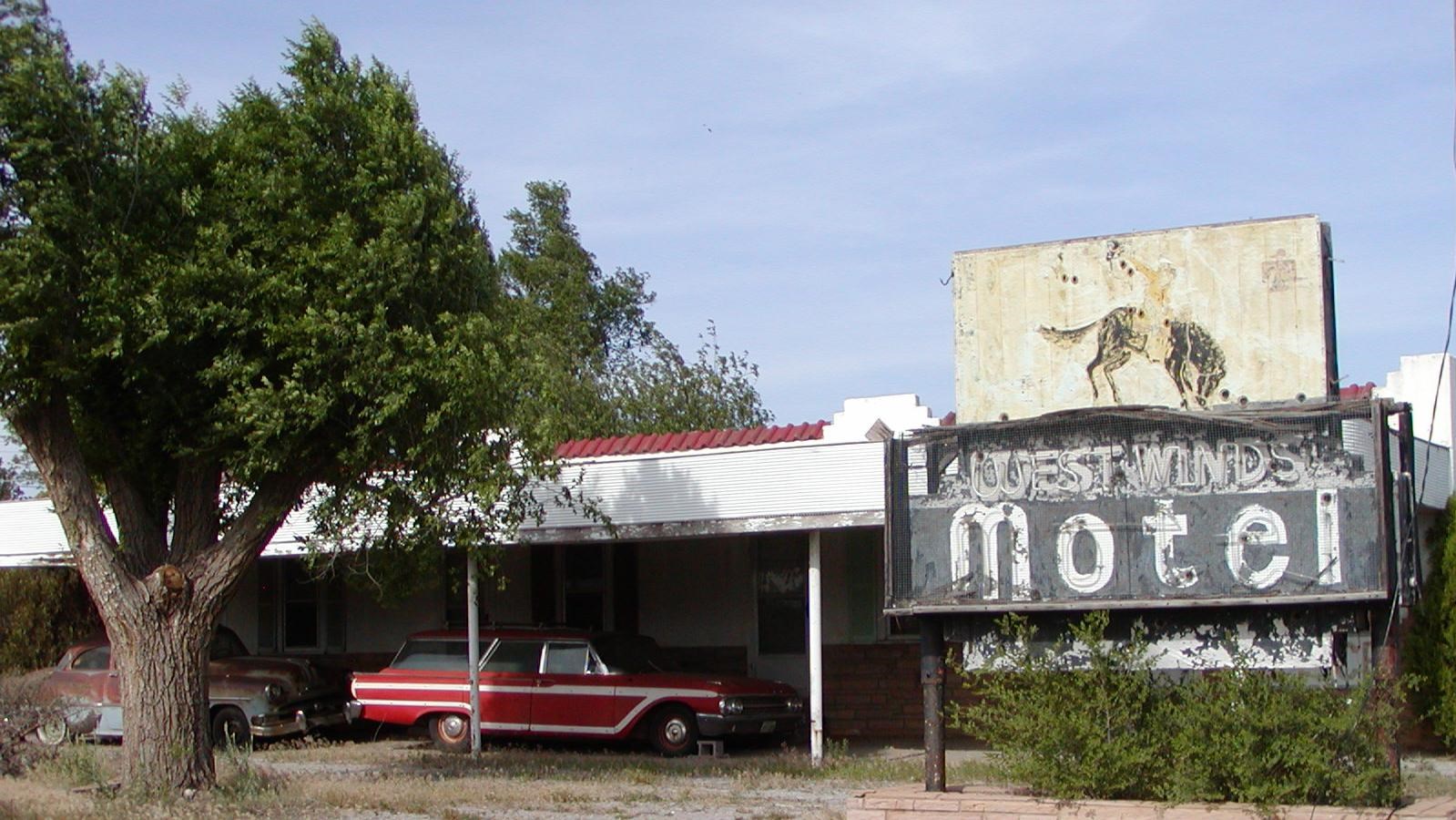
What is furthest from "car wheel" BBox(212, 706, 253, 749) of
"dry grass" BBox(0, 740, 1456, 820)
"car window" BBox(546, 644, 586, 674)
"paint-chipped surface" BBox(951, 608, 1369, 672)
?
"paint-chipped surface" BBox(951, 608, 1369, 672)

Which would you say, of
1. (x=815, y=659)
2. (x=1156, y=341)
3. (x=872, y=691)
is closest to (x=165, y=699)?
(x=815, y=659)

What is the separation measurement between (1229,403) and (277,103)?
316 inches

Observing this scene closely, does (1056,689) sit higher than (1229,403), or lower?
lower

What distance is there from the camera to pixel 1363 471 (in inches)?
387

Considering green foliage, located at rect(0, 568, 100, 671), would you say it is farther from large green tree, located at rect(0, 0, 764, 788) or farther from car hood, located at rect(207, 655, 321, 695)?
large green tree, located at rect(0, 0, 764, 788)

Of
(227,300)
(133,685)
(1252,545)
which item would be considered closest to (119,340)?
(227,300)

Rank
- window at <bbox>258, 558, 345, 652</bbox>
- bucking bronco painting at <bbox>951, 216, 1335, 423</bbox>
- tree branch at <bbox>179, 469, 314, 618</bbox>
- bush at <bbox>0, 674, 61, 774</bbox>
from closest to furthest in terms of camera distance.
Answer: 1. bucking bronco painting at <bbox>951, 216, 1335, 423</bbox>
2. tree branch at <bbox>179, 469, 314, 618</bbox>
3. bush at <bbox>0, 674, 61, 774</bbox>
4. window at <bbox>258, 558, 345, 652</bbox>

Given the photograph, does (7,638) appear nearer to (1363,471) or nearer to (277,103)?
(277,103)

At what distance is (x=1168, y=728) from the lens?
10.2m

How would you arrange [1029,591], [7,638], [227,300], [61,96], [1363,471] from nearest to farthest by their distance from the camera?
[1363,471], [1029,591], [61,96], [227,300], [7,638]

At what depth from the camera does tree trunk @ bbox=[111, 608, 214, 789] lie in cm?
1290

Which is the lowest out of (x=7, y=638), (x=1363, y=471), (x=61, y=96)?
(x=7, y=638)

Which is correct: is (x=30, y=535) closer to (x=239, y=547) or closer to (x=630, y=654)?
(x=630, y=654)

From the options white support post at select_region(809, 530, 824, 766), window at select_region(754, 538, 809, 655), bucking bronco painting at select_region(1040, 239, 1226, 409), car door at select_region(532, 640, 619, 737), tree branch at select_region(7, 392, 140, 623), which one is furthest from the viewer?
window at select_region(754, 538, 809, 655)
